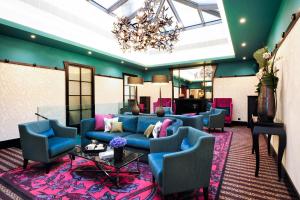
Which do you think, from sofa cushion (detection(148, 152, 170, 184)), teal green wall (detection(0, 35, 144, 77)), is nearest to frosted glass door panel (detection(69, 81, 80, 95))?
teal green wall (detection(0, 35, 144, 77))

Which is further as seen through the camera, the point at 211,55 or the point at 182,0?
the point at 211,55

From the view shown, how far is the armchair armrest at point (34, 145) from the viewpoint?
9.32ft

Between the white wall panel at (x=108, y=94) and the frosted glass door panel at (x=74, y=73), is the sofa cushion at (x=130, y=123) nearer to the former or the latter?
the white wall panel at (x=108, y=94)

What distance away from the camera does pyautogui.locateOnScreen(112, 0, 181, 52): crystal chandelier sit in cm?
357

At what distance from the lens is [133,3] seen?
5090 mm

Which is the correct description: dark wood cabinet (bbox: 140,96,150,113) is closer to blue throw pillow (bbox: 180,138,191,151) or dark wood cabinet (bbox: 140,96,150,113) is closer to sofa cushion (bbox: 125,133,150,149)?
sofa cushion (bbox: 125,133,150,149)

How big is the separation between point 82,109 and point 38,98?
1641 mm

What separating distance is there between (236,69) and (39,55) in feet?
25.6

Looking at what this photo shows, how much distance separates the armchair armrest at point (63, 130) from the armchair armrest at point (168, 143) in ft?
6.06

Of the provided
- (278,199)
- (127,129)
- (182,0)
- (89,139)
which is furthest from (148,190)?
(182,0)

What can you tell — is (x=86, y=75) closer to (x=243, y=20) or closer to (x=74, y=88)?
(x=74, y=88)

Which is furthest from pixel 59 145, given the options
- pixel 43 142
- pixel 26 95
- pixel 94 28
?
pixel 94 28

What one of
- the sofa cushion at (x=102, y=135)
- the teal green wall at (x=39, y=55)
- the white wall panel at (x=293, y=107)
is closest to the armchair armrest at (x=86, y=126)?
the sofa cushion at (x=102, y=135)

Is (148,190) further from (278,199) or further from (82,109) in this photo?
(82,109)
